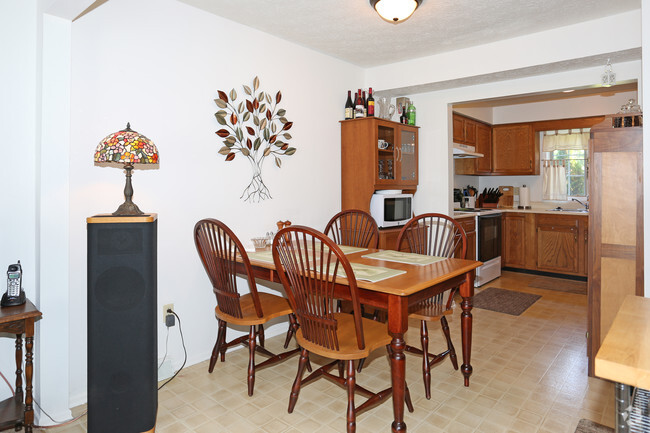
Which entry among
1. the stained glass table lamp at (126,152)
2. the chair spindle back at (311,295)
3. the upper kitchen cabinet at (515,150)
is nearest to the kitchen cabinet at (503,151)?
the upper kitchen cabinet at (515,150)

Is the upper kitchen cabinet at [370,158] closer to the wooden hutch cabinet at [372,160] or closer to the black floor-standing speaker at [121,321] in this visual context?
the wooden hutch cabinet at [372,160]

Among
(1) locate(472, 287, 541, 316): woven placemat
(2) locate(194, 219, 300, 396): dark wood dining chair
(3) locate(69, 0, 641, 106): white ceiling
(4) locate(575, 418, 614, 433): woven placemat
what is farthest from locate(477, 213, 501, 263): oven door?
(2) locate(194, 219, 300, 396): dark wood dining chair

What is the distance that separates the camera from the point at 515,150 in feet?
19.2

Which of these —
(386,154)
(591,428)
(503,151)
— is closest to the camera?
(591,428)

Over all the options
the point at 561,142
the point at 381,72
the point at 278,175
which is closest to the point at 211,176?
the point at 278,175

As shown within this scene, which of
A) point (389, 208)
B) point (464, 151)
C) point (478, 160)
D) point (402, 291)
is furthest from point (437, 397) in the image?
point (478, 160)

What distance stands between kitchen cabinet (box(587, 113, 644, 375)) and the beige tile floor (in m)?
0.34

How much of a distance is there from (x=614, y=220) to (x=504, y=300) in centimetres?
205

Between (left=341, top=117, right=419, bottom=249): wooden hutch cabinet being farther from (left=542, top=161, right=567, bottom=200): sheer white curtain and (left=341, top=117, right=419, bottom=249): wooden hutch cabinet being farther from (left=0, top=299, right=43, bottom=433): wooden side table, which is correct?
(left=542, top=161, right=567, bottom=200): sheer white curtain

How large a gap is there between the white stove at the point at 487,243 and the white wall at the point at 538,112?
828 mm

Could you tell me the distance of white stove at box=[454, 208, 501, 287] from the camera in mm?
4891

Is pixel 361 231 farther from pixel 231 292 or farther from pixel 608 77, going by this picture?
pixel 608 77

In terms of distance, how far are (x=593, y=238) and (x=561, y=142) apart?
3862mm

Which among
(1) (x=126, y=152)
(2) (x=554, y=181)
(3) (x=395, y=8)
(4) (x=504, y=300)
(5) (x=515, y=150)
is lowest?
(4) (x=504, y=300)
